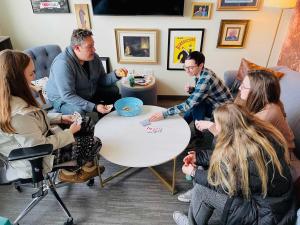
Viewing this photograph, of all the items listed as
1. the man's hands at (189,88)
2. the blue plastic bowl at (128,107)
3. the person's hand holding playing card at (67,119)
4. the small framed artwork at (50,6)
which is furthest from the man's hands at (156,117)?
the small framed artwork at (50,6)

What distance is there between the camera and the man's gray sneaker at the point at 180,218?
1578mm

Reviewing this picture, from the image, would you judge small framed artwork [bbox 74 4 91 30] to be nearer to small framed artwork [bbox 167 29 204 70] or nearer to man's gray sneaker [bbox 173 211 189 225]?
small framed artwork [bbox 167 29 204 70]

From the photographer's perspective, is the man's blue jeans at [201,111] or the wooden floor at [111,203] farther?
the man's blue jeans at [201,111]

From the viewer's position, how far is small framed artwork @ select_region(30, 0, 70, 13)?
2.59 meters

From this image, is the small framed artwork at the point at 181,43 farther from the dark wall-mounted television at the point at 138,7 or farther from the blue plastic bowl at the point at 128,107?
the blue plastic bowl at the point at 128,107

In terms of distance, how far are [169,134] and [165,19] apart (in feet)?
4.94

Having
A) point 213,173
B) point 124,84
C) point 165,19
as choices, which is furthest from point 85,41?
point 213,173

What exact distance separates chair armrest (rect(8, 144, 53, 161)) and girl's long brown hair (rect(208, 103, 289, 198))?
34.8 inches

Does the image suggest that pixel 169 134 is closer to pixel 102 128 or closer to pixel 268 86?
pixel 102 128

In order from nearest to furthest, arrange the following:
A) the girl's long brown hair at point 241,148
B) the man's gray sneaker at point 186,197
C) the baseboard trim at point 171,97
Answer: the girl's long brown hair at point 241,148 < the man's gray sneaker at point 186,197 < the baseboard trim at point 171,97

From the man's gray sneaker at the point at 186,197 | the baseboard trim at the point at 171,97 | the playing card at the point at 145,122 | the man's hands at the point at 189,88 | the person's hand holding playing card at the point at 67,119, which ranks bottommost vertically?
the man's gray sneaker at the point at 186,197

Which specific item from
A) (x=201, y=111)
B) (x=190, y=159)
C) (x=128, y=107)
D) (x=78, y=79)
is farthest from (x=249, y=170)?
(x=78, y=79)

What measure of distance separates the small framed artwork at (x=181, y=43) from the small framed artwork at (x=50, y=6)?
1.23 meters

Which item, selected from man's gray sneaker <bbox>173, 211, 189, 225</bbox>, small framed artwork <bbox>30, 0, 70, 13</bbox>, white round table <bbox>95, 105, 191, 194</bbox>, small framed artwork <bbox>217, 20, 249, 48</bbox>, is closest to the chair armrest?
white round table <bbox>95, 105, 191, 194</bbox>
